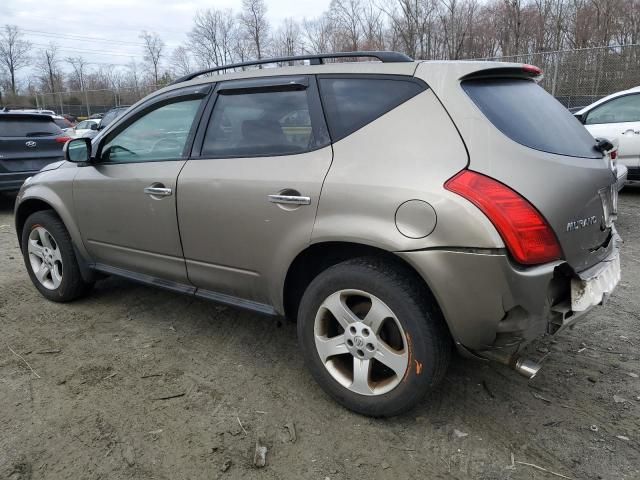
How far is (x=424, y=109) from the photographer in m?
2.37

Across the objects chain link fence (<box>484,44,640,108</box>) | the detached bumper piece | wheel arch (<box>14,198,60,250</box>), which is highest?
chain link fence (<box>484,44,640,108</box>)

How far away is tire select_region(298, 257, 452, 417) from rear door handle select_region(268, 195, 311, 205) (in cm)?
36

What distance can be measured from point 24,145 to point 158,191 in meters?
6.54

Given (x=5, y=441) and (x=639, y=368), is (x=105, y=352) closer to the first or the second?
(x=5, y=441)

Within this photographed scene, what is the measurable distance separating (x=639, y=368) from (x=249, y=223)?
8.07 ft

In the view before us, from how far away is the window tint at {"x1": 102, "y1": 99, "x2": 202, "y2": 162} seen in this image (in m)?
3.29

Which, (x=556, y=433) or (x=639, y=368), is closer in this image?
(x=556, y=433)

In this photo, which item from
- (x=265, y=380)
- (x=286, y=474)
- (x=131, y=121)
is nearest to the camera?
(x=286, y=474)

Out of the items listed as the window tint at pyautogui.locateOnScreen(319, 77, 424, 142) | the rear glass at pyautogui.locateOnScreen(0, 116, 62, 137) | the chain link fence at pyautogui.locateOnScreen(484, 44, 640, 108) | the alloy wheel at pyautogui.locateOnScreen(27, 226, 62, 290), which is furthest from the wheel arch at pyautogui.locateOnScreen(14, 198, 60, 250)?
the chain link fence at pyautogui.locateOnScreen(484, 44, 640, 108)

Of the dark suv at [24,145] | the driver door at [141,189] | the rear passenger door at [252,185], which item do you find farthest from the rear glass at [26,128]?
the rear passenger door at [252,185]

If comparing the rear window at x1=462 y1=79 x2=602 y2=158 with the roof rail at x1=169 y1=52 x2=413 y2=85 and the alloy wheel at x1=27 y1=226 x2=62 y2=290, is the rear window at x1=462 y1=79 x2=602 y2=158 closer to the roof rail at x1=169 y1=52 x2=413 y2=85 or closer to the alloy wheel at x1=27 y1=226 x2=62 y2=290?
the roof rail at x1=169 y1=52 x2=413 y2=85

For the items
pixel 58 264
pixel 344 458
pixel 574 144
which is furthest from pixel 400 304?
pixel 58 264

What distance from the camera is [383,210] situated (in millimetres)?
2303

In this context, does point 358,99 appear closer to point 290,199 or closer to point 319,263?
point 290,199
